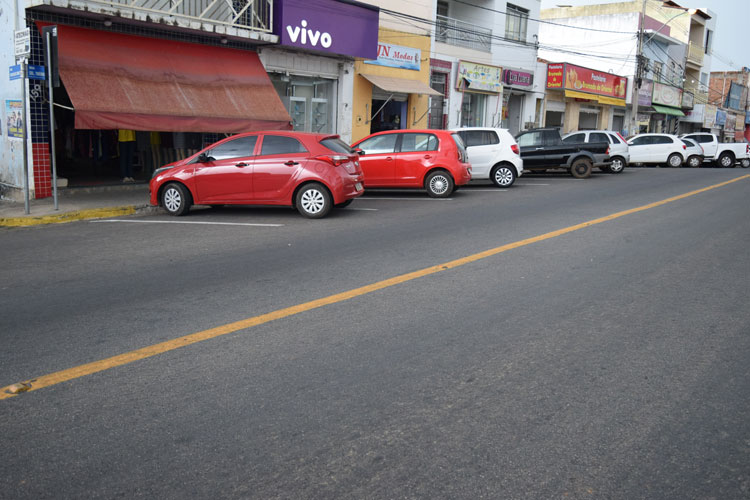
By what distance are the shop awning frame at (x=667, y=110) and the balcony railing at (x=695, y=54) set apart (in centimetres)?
626

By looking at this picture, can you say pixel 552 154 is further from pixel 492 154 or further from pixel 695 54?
pixel 695 54

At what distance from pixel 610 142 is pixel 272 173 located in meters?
17.1

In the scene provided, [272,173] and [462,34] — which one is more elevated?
[462,34]

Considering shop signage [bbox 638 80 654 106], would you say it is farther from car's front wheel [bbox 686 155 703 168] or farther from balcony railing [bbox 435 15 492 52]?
balcony railing [bbox 435 15 492 52]

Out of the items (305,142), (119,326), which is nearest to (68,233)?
(305,142)

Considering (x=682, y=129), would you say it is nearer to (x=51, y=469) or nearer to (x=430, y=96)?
(x=430, y=96)

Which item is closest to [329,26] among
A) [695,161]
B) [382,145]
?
[382,145]

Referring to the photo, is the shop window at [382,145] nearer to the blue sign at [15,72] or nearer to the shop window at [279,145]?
the shop window at [279,145]

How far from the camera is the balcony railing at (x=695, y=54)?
56750 mm

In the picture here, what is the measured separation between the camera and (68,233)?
10273mm

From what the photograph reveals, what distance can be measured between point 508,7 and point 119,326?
1154 inches

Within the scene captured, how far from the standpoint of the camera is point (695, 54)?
190ft

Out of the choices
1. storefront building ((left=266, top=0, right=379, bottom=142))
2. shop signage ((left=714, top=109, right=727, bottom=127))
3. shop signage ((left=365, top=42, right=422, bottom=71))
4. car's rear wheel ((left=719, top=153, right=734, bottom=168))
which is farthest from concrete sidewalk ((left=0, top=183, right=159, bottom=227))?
shop signage ((left=714, top=109, right=727, bottom=127))

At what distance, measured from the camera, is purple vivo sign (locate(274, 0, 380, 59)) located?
18.3 metres
